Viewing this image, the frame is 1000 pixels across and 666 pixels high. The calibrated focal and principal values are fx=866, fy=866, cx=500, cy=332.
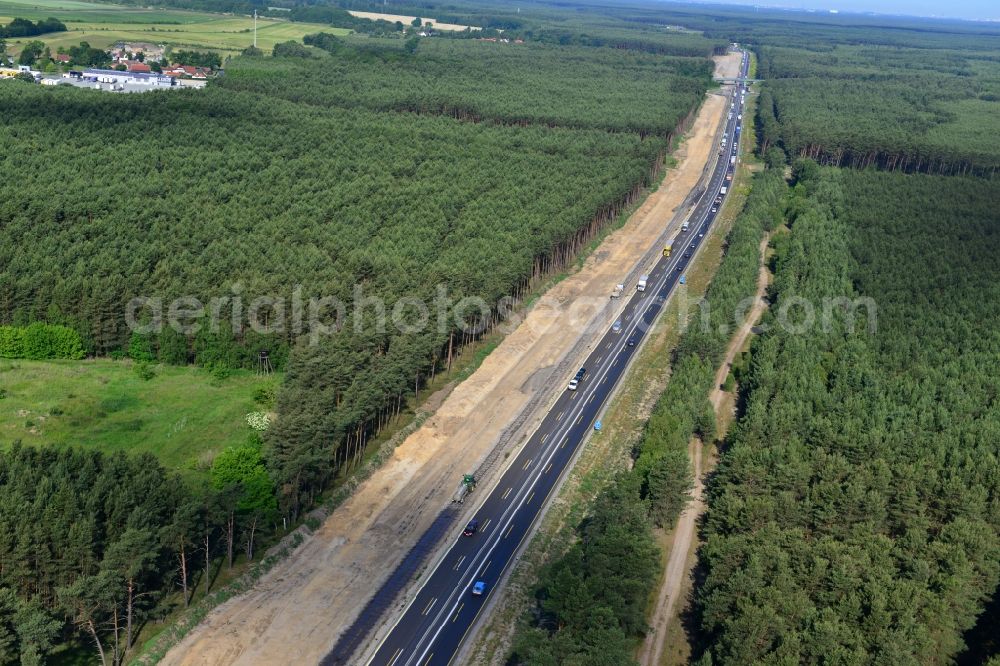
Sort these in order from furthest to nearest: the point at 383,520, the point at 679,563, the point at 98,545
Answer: the point at 383,520
the point at 679,563
the point at 98,545

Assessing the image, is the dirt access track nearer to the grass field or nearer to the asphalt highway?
the asphalt highway

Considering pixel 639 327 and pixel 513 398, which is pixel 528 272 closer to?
pixel 639 327

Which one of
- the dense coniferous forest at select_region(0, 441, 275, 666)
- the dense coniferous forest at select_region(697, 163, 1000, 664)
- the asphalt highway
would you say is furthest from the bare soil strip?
the dense coniferous forest at select_region(0, 441, 275, 666)

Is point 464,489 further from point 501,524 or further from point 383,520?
point 383,520

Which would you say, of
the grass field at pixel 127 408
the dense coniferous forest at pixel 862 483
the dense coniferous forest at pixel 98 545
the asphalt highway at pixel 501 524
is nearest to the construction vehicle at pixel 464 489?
the asphalt highway at pixel 501 524

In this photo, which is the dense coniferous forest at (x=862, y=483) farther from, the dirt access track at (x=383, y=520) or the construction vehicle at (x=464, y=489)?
the dirt access track at (x=383, y=520)

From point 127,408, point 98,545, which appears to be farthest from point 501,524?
point 127,408
